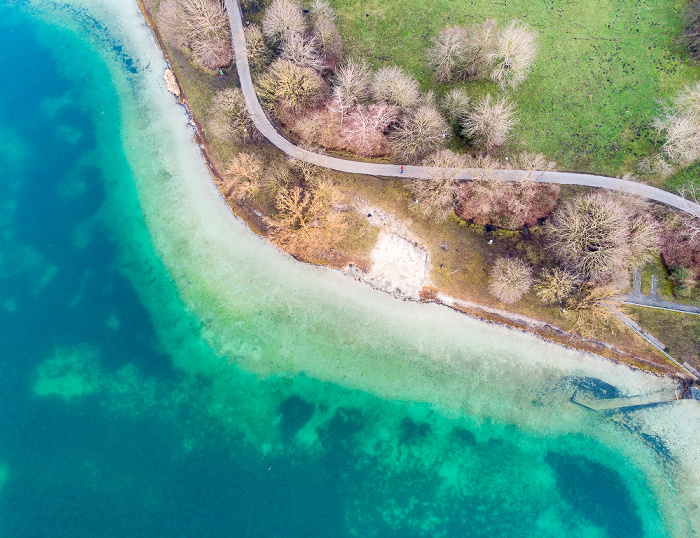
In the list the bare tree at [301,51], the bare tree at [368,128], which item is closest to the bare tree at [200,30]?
the bare tree at [301,51]

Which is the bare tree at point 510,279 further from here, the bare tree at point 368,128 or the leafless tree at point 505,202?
the bare tree at point 368,128

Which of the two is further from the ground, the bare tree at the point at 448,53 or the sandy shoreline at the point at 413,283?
the bare tree at the point at 448,53

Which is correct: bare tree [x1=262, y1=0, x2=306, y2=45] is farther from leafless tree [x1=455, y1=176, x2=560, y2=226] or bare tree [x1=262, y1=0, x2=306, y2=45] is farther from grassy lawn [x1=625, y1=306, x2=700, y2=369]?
grassy lawn [x1=625, y1=306, x2=700, y2=369]

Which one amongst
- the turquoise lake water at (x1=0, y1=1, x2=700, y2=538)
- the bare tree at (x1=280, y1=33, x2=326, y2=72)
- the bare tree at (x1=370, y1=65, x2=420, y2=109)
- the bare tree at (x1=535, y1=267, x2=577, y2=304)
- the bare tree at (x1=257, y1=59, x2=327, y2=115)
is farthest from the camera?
the bare tree at (x1=280, y1=33, x2=326, y2=72)

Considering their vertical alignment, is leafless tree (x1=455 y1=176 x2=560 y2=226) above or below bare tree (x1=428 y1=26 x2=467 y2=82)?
below

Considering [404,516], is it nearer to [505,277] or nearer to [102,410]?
[505,277]

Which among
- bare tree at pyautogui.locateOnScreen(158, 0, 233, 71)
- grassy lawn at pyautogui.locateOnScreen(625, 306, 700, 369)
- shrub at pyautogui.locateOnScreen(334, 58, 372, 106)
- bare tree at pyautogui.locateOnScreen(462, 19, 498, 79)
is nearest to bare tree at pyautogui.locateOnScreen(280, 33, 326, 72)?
shrub at pyautogui.locateOnScreen(334, 58, 372, 106)
